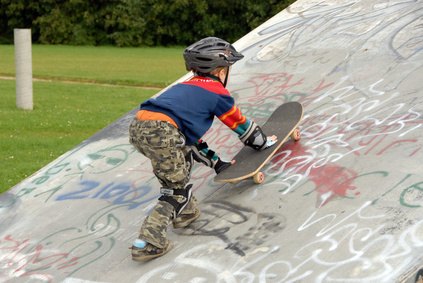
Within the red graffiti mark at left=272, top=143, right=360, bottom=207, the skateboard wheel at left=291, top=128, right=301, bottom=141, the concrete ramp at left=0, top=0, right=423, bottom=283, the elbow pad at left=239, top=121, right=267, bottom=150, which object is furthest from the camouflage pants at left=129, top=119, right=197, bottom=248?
the skateboard wheel at left=291, top=128, right=301, bottom=141

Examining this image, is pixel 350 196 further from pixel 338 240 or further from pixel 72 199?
pixel 72 199

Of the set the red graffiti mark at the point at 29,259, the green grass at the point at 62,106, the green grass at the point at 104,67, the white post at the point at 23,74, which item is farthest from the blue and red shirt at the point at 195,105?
the green grass at the point at 104,67

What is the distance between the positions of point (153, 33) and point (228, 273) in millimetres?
41305

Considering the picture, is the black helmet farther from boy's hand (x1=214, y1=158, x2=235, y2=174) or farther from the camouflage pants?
boy's hand (x1=214, y1=158, x2=235, y2=174)

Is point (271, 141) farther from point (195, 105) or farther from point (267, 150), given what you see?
point (195, 105)

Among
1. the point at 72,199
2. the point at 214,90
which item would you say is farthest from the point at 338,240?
the point at 72,199

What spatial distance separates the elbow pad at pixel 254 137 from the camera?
5.42 metres

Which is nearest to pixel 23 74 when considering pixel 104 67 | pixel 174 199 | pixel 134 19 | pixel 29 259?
pixel 29 259

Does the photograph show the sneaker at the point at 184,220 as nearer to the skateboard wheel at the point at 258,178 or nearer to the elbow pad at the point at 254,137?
the skateboard wheel at the point at 258,178

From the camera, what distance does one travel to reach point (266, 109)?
22.1ft

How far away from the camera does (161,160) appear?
502cm

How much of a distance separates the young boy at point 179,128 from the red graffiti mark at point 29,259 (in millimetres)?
765

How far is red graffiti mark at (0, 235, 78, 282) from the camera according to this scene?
5.39 metres

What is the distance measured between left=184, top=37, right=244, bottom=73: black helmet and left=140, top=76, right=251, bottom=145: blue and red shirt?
10cm
